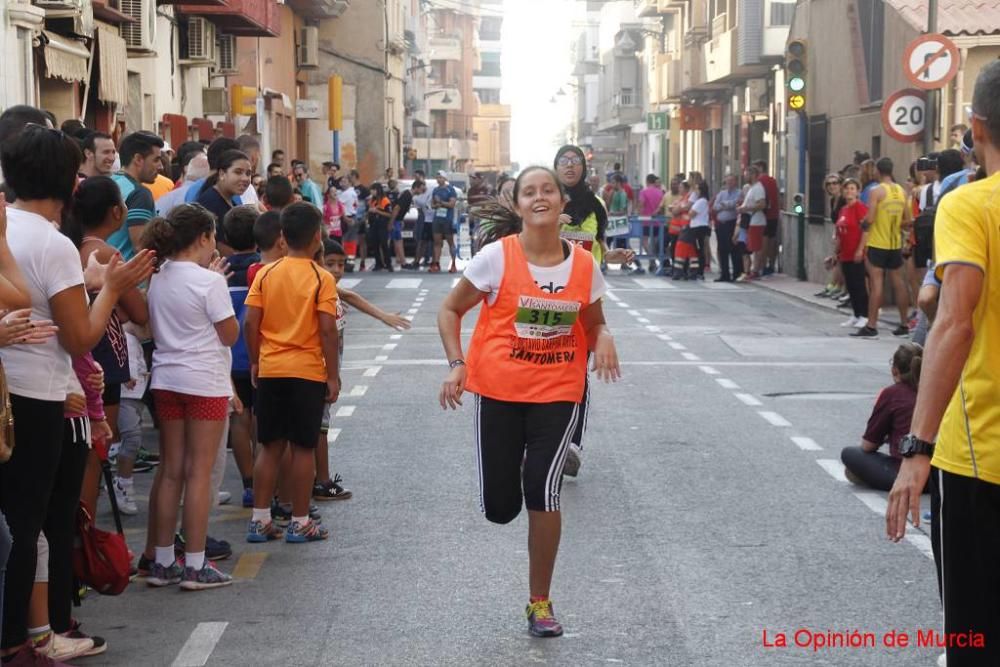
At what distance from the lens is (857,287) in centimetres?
1984

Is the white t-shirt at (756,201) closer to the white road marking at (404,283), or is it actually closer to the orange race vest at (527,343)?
the white road marking at (404,283)

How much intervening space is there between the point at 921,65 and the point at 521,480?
1465cm

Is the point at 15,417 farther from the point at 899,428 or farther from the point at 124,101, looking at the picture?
the point at 124,101

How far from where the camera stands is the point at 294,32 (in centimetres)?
4938

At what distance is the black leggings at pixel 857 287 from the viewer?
778 inches

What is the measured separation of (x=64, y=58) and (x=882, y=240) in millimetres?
9666

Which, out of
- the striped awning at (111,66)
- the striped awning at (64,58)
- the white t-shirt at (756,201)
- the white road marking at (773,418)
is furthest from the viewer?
the white t-shirt at (756,201)

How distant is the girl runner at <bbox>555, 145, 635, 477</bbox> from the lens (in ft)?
31.1

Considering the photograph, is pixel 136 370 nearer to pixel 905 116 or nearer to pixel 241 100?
pixel 905 116

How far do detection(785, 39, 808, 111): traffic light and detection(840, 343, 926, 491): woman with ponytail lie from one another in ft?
61.1

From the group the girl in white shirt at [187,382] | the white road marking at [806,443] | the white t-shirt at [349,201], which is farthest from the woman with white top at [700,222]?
the girl in white shirt at [187,382]

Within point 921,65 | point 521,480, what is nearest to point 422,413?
point 521,480

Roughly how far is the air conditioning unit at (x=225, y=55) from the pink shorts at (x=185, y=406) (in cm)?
2712

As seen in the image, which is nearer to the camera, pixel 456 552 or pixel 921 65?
pixel 456 552
